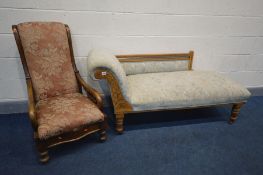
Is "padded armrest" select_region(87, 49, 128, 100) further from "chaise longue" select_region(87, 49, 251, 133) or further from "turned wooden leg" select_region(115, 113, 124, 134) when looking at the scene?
"turned wooden leg" select_region(115, 113, 124, 134)

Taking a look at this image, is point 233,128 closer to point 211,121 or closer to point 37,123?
point 211,121

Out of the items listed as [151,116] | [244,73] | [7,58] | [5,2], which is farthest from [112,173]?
[244,73]

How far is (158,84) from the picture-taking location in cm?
190

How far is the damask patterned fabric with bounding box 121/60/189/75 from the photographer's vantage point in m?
2.17

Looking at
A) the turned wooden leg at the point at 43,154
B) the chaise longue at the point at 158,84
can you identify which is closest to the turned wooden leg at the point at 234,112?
the chaise longue at the point at 158,84

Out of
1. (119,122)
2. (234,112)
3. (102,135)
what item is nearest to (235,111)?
(234,112)

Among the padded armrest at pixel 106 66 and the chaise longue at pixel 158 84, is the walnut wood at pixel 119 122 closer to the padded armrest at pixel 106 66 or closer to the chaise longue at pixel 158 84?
the chaise longue at pixel 158 84

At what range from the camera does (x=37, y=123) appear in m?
1.42

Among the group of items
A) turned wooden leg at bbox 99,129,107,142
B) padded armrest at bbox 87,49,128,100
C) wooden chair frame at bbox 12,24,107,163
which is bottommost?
turned wooden leg at bbox 99,129,107,142

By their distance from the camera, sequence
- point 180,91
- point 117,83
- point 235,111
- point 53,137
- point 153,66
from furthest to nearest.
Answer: point 153,66 < point 235,111 < point 180,91 < point 117,83 < point 53,137

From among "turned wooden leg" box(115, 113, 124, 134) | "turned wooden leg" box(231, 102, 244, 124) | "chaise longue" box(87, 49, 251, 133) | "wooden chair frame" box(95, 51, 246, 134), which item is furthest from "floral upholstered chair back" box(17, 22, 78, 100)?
"turned wooden leg" box(231, 102, 244, 124)

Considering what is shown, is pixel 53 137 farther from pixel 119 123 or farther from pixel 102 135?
pixel 119 123

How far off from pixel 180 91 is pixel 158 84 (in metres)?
0.22

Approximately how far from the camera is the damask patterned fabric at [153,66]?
2170mm
